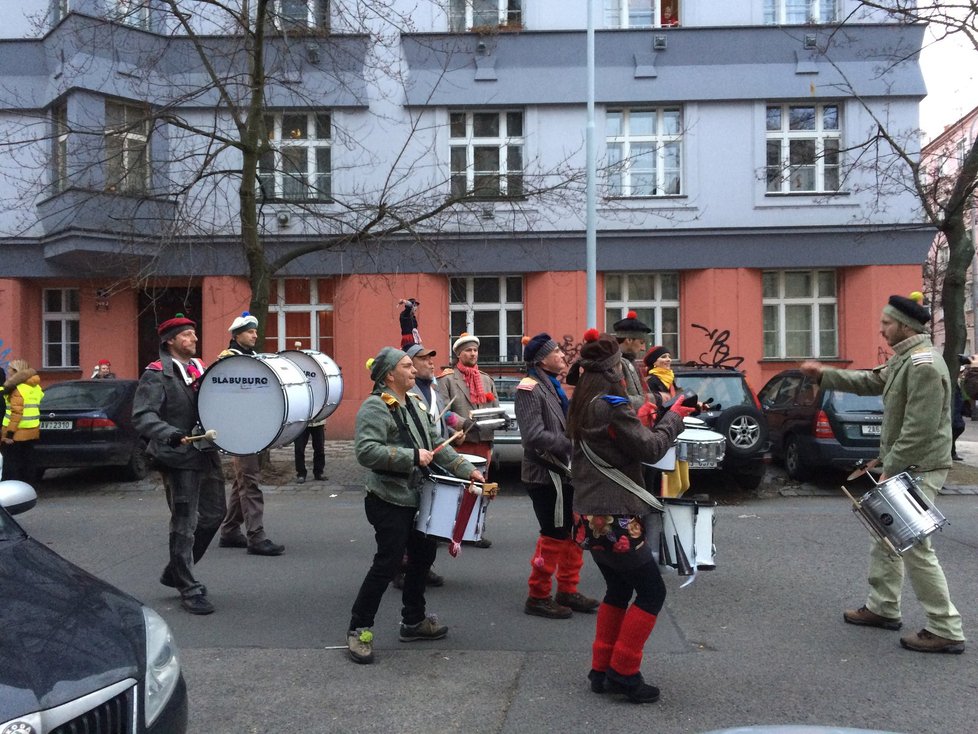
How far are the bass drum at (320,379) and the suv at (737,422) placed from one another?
15.7 feet

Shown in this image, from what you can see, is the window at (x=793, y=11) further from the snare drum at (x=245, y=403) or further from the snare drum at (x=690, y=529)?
the snare drum at (x=245, y=403)

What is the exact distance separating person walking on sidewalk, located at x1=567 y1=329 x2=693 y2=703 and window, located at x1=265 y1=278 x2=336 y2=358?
45.8ft

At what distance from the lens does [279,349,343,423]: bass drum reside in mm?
6996

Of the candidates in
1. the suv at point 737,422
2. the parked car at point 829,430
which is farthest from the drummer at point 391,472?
the parked car at point 829,430

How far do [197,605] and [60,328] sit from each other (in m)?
14.2

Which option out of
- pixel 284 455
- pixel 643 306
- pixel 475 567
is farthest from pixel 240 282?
pixel 475 567

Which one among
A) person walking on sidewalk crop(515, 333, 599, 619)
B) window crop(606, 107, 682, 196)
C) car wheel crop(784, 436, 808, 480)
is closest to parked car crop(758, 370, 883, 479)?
car wheel crop(784, 436, 808, 480)

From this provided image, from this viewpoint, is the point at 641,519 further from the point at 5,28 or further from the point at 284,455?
the point at 5,28

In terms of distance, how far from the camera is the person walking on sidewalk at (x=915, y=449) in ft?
16.2

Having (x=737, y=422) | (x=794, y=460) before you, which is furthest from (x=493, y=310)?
(x=737, y=422)

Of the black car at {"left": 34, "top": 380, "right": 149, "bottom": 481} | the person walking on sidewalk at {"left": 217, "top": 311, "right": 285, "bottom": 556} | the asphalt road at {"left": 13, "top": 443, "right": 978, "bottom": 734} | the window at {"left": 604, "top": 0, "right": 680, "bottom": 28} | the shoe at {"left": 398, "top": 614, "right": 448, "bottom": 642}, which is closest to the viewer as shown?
the asphalt road at {"left": 13, "top": 443, "right": 978, "bottom": 734}

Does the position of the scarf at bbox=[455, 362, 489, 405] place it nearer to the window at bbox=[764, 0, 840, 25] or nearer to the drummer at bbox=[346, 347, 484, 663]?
the drummer at bbox=[346, 347, 484, 663]

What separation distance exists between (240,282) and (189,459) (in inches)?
484

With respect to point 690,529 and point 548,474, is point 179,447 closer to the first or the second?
point 548,474
